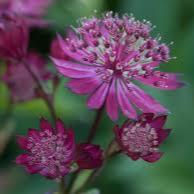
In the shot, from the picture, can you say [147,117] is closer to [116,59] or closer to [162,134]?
[162,134]

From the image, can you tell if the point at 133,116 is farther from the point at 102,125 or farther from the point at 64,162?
the point at 102,125

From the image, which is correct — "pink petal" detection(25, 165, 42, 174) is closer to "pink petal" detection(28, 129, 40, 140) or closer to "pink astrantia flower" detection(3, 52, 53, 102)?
"pink petal" detection(28, 129, 40, 140)

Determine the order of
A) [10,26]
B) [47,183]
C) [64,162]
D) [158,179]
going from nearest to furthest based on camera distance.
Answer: [64,162] < [10,26] < [158,179] < [47,183]

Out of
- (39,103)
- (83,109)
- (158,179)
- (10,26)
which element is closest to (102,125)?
(83,109)

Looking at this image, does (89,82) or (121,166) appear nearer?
(89,82)

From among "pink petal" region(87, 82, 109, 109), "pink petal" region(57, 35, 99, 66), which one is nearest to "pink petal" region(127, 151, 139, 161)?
"pink petal" region(87, 82, 109, 109)

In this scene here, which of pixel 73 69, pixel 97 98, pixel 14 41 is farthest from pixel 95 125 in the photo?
pixel 14 41

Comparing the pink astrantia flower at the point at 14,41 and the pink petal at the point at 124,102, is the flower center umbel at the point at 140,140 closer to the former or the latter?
the pink petal at the point at 124,102
